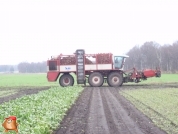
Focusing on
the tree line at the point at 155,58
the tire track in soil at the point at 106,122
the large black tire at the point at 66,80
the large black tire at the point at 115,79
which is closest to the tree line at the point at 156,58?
the tree line at the point at 155,58

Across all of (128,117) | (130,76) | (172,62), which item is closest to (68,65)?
(130,76)

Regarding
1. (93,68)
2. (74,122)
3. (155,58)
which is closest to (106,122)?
(74,122)

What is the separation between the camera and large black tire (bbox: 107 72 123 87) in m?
31.8

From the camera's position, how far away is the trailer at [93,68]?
31.8 meters

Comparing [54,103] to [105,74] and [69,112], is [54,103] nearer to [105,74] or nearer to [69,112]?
[69,112]

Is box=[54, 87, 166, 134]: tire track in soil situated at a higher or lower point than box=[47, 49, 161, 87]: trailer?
lower

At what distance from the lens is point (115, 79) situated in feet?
104

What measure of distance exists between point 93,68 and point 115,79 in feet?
8.08

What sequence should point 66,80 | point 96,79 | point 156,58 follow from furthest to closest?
point 156,58
point 66,80
point 96,79

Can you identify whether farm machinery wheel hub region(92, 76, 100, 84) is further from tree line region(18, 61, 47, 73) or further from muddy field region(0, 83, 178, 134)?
tree line region(18, 61, 47, 73)

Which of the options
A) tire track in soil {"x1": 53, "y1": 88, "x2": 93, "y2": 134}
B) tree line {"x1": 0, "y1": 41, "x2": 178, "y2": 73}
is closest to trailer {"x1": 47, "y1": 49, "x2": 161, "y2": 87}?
tire track in soil {"x1": 53, "y1": 88, "x2": 93, "y2": 134}

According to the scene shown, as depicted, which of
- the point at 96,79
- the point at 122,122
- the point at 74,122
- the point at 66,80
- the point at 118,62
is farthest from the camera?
the point at 66,80

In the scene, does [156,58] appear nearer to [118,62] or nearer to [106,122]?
[118,62]

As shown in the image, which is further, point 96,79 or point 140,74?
point 96,79
